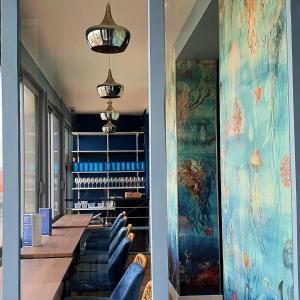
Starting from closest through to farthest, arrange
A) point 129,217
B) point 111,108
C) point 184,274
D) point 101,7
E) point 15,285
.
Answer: point 15,285, point 101,7, point 129,217, point 184,274, point 111,108

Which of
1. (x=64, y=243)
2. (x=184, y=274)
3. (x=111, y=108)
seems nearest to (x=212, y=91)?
(x=111, y=108)

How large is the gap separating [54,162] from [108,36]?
1.74m

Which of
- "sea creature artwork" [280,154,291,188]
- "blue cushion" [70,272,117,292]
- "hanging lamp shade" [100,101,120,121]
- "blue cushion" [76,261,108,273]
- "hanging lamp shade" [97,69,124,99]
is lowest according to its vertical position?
"blue cushion" [70,272,117,292]

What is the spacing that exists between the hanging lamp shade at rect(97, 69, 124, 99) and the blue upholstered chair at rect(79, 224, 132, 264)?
48.7 inches

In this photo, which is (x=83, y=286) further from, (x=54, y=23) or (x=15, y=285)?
(x=54, y=23)

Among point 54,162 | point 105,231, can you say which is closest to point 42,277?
point 54,162

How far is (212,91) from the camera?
199 inches

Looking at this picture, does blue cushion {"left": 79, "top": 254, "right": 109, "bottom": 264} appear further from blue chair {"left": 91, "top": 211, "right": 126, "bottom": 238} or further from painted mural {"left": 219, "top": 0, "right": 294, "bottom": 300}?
painted mural {"left": 219, "top": 0, "right": 294, "bottom": 300}

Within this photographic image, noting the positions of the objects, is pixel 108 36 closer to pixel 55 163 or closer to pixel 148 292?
pixel 148 292

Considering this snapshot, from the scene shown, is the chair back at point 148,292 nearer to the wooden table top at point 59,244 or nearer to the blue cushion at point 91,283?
the wooden table top at point 59,244

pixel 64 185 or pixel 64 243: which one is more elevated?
pixel 64 185

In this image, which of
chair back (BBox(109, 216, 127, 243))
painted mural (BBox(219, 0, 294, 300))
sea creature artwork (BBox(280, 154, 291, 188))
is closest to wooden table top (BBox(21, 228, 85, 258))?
chair back (BBox(109, 216, 127, 243))

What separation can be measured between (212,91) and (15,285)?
11.8 ft

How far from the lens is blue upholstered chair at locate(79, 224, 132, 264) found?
405 cm
